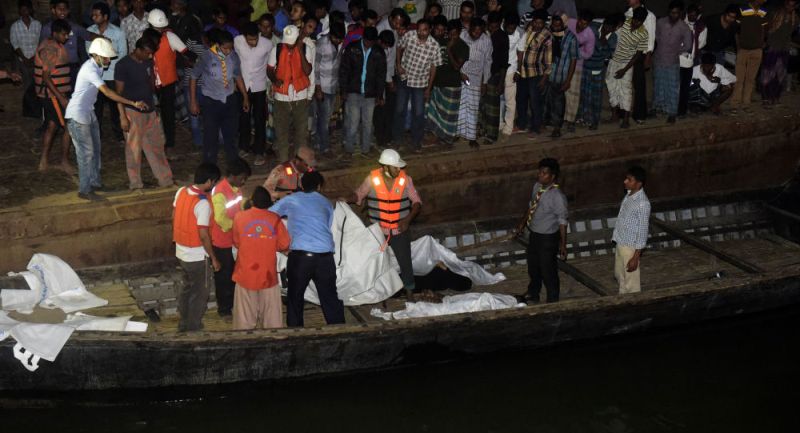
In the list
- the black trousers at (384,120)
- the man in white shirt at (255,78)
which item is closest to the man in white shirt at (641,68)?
the black trousers at (384,120)

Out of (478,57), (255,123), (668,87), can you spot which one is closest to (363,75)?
(255,123)

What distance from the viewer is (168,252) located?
11445 millimetres

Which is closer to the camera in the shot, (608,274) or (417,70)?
(608,274)

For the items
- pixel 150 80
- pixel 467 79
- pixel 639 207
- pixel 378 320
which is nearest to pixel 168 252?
pixel 150 80

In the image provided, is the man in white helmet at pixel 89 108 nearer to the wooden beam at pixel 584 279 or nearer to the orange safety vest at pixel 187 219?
the orange safety vest at pixel 187 219

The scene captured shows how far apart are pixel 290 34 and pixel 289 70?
40 centimetres

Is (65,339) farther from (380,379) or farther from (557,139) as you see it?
(557,139)

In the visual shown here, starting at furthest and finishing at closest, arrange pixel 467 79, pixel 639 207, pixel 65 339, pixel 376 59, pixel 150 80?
1. pixel 467 79
2. pixel 376 59
3. pixel 150 80
4. pixel 639 207
5. pixel 65 339

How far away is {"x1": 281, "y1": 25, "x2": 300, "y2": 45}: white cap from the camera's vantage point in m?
11.5

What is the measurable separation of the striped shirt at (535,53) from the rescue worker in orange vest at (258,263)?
477 centimetres

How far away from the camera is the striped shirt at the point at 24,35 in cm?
1278

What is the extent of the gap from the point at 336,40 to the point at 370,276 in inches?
119

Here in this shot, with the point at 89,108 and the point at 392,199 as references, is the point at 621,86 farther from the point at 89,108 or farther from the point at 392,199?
the point at 89,108

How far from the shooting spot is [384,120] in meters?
13.0
